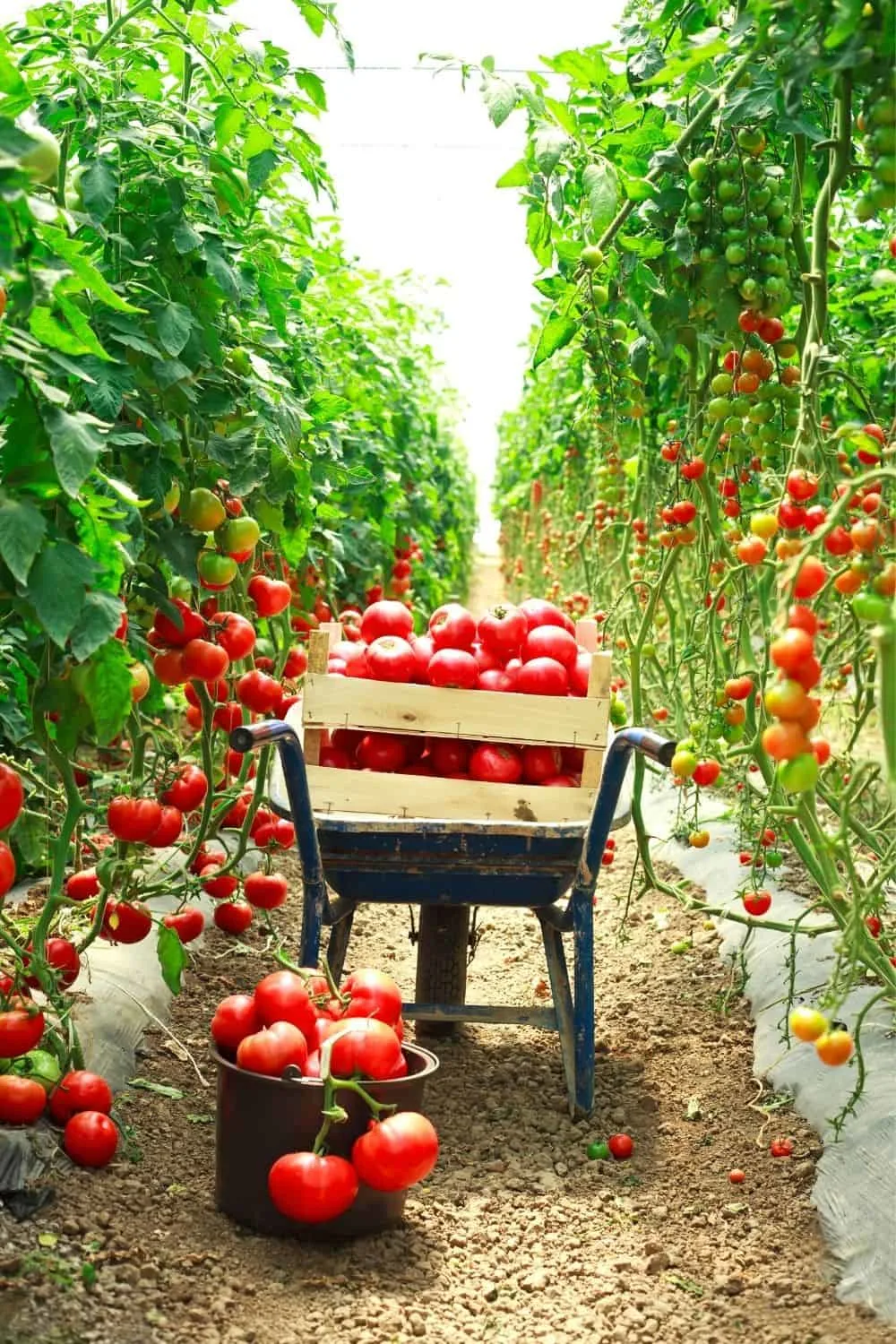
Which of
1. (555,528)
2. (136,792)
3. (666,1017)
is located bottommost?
(555,528)

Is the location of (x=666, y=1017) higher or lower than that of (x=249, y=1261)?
lower

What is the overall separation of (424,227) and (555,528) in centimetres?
339

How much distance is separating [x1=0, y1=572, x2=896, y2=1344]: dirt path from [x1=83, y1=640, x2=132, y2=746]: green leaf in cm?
82

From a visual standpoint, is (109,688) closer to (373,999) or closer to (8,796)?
(8,796)

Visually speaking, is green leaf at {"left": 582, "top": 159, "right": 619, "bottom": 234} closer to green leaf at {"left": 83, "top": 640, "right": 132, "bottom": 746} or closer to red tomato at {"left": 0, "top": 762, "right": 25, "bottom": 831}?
green leaf at {"left": 83, "top": 640, "right": 132, "bottom": 746}

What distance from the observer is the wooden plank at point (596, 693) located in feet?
9.90

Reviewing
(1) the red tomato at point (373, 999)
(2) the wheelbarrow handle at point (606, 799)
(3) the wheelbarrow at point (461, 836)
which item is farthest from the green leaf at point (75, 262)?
(2) the wheelbarrow handle at point (606, 799)

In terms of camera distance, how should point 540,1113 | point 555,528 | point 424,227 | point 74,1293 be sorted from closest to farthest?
point 74,1293, point 540,1113, point 555,528, point 424,227

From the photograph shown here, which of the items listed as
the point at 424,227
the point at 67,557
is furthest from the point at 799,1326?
the point at 424,227

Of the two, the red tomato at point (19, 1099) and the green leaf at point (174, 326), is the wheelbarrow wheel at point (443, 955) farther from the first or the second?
the green leaf at point (174, 326)

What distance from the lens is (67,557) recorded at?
1.78 meters

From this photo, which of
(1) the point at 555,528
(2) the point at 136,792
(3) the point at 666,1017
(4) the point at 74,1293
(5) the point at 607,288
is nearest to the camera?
(4) the point at 74,1293

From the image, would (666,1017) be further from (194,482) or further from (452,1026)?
(194,482)

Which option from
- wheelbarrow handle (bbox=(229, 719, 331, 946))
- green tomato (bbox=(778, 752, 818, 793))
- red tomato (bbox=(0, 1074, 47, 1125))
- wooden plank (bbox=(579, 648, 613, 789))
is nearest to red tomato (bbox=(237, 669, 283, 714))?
wheelbarrow handle (bbox=(229, 719, 331, 946))
